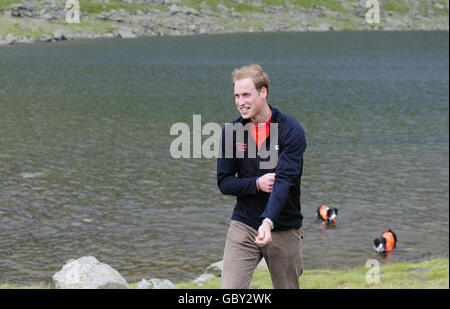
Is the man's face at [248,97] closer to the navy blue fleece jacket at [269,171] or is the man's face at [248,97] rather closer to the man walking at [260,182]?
the man walking at [260,182]

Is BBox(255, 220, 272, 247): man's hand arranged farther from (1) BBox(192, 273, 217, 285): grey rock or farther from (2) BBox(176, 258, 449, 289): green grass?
(1) BBox(192, 273, 217, 285): grey rock

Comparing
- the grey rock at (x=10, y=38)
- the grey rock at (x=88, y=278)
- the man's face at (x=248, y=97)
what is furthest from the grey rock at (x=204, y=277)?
the grey rock at (x=10, y=38)

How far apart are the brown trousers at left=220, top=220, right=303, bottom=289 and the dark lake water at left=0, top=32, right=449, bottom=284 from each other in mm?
19186

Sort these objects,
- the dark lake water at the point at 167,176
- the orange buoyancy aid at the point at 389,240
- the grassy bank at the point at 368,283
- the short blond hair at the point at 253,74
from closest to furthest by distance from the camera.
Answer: the short blond hair at the point at 253,74 → the grassy bank at the point at 368,283 → the dark lake water at the point at 167,176 → the orange buoyancy aid at the point at 389,240

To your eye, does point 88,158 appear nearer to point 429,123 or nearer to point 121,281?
point 121,281

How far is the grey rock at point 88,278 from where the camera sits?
19359mm

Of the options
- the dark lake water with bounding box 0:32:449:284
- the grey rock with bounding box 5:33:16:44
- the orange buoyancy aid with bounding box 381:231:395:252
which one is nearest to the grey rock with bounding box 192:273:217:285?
the dark lake water with bounding box 0:32:449:284

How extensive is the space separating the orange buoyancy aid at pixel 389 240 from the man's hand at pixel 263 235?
2704 centimetres

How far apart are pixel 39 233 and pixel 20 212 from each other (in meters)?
3.34

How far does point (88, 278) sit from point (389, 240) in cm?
1983

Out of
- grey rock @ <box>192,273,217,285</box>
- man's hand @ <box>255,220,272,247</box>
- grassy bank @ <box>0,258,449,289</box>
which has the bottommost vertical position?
grey rock @ <box>192,273,217,285</box>

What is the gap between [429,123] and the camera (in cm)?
7744

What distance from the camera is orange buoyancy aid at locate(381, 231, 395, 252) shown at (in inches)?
1330

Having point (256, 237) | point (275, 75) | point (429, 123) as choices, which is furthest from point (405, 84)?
point (256, 237)
